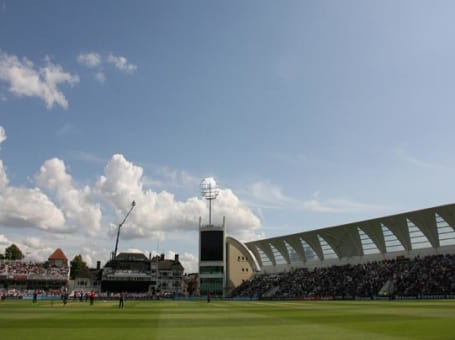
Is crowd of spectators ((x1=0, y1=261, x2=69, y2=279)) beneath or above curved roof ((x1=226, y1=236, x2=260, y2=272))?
beneath

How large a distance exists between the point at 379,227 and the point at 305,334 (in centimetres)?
6816

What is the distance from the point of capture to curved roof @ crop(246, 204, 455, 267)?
69438 mm

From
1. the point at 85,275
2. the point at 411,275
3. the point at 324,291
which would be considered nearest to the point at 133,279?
the point at 85,275

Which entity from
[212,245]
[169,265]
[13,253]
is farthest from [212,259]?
[13,253]

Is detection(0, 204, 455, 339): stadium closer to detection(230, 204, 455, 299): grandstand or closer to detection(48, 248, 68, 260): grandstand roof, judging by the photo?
detection(230, 204, 455, 299): grandstand

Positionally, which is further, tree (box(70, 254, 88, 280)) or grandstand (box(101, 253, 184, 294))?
tree (box(70, 254, 88, 280))

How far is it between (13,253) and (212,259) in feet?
243

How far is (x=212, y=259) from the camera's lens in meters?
114

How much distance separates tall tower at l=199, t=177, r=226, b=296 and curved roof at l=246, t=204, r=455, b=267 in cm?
939

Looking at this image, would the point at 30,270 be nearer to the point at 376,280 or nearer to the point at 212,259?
the point at 212,259

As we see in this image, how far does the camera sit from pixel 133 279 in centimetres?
11681

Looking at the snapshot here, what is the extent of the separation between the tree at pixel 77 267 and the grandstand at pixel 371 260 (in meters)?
61.9

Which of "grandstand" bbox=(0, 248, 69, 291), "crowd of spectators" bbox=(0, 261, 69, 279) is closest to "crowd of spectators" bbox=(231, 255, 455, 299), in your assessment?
"grandstand" bbox=(0, 248, 69, 291)

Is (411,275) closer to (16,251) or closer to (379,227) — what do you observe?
(379,227)
